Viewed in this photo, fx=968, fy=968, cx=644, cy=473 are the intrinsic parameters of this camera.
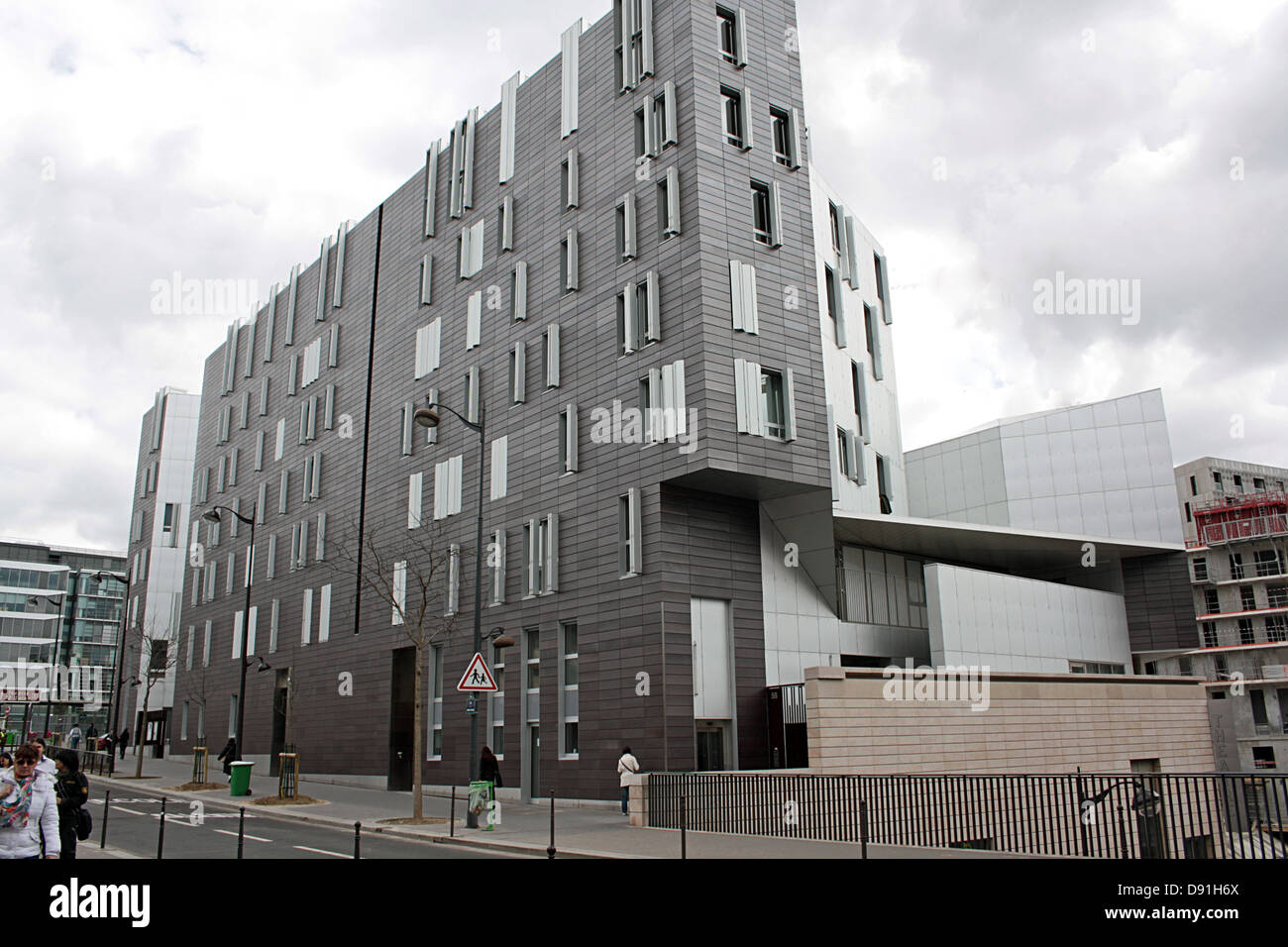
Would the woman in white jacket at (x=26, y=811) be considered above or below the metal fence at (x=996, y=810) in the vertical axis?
above

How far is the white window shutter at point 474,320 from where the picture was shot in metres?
37.7

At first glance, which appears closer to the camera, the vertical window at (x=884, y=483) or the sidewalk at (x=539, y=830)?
the sidewalk at (x=539, y=830)

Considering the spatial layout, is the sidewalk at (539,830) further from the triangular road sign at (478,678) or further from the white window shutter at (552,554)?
the white window shutter at (552,554)

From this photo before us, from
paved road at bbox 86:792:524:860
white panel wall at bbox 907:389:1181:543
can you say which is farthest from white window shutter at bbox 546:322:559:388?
white panel wall at bbox 907:389:1181:543

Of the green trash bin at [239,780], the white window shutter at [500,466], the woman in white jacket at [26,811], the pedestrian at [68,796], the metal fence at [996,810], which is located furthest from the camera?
the white window shutter at [500,466]

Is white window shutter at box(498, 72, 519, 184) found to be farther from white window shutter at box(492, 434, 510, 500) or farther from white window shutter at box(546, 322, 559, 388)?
white window shutter at box(492, 434, 510, 500)

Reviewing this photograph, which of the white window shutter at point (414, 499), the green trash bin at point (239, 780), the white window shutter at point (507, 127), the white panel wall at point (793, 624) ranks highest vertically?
the white window shutter at point (507, 127)

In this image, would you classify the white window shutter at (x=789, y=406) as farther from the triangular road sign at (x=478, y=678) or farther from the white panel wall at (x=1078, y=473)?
the white panel wall at (x=1078, y=473)

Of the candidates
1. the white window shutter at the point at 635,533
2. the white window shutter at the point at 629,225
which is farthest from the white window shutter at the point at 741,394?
the white window shutter at the point at 629,225

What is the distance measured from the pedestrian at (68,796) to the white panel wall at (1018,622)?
85.5ft

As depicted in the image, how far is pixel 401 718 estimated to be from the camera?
38688 millimetres

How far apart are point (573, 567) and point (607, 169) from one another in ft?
44.4

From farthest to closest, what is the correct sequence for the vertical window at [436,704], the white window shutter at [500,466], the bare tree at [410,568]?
the vertical window at [436,704] → the bare tree at [410,568] → the white window shutter at [500,466]

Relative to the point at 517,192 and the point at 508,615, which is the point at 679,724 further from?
the point at 517,192
